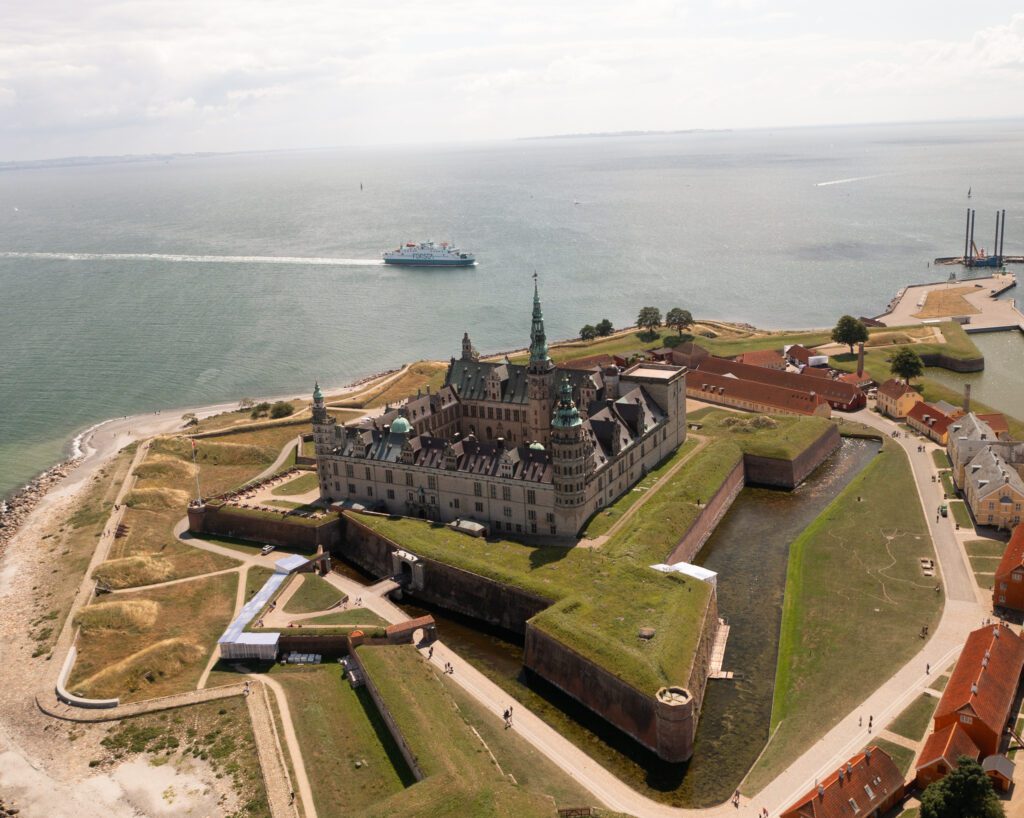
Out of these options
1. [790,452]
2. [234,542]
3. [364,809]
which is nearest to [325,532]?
[234,542]

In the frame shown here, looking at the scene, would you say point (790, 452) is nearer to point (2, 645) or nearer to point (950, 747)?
point (950, 747)

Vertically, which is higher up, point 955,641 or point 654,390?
point 654,390

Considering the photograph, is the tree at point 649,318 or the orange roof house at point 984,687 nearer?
the orange roof house at point 984,687

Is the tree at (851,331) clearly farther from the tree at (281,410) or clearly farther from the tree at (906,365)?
the tree at (281,410)

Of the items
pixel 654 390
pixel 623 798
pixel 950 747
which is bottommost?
pixel 623 798

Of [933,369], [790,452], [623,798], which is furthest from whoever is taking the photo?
[933,369]

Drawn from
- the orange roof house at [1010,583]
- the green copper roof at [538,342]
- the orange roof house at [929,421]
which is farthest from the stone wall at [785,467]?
the orange roof house at [1010,583]
